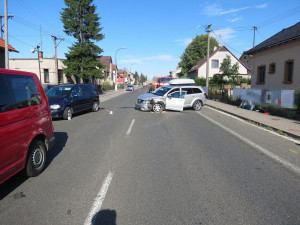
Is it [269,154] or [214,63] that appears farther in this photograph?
Answer: [214,63]

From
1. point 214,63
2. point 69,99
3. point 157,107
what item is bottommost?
point 157,107

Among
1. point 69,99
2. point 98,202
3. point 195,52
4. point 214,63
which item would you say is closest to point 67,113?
point 69,99

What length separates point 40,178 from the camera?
4.53 meters

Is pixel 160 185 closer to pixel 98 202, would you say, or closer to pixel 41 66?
pixel 98 202

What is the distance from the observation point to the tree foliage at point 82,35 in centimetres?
3428

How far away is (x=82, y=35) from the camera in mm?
35562

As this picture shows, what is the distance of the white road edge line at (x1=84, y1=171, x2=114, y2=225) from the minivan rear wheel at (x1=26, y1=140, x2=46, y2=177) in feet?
4.59

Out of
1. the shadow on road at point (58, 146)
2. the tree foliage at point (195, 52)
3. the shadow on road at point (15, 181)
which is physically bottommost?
the shadow on road at point (15, 181)

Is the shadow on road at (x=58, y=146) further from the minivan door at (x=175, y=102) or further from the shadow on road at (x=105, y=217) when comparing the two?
the minivan door at (x=175, y=102)

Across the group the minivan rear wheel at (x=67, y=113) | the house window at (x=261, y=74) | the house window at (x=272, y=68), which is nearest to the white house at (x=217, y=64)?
the house window at (x=261, y=74)

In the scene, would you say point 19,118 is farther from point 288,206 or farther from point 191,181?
point 288,206

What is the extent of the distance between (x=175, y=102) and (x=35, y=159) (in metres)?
10.9

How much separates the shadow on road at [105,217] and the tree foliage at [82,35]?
32.9m

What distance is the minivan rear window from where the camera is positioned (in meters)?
3.86
